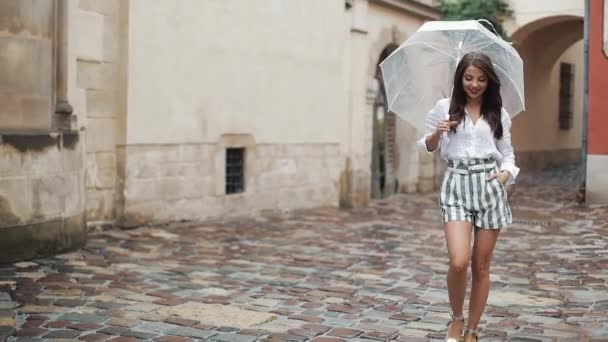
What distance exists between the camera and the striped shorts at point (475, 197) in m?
4.43

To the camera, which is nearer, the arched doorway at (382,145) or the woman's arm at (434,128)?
the woman's arm at (434,128)

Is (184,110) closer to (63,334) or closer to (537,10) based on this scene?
(63,334)

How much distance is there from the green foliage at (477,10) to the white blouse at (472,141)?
42.2 feet

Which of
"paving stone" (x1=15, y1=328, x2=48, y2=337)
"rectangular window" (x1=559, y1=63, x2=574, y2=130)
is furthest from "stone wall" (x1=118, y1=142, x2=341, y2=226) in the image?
"rectangular window" (x1=559, y1=63, x2=574, y2=130)

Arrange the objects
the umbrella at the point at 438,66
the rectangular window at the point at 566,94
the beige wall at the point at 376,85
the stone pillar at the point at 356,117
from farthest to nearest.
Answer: the rectangular window at the point at 566,94, the beige wall at the point at 376,85, the stone pillar at the point at 356,117, the umbrella at the point at 438,66

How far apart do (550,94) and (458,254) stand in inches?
750

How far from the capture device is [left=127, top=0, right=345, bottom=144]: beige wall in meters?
9.95

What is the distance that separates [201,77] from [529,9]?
30.5 feet

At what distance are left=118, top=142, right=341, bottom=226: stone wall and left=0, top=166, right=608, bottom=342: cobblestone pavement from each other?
340 millimetres

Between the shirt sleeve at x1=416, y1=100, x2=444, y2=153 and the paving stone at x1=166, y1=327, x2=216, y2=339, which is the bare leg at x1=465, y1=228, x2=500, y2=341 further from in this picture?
the paving stone at x1=166, y1=327, x2=216, y2=339

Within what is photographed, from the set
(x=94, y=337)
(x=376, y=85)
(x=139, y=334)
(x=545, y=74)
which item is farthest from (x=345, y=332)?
(x=545, y=74)

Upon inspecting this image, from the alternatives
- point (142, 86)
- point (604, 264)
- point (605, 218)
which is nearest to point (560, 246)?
point (604, 264)

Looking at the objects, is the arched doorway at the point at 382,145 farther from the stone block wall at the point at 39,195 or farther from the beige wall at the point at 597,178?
the stone block wall at the point at 39,195

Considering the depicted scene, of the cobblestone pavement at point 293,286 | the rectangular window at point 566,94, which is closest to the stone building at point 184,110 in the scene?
the cobblestone pavement at point 293,286
